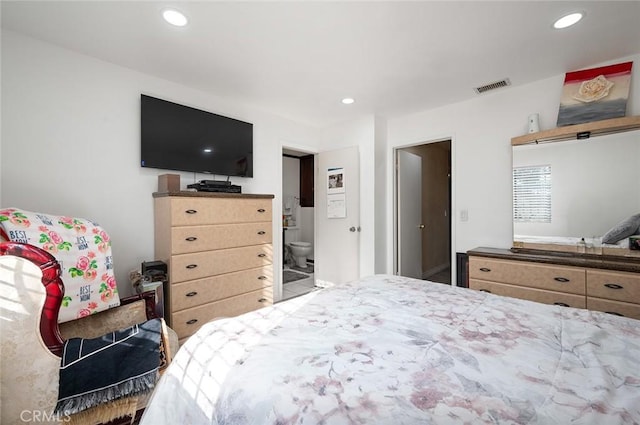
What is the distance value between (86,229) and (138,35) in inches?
56.0

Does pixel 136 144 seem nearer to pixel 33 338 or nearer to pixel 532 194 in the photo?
pixel 33 338

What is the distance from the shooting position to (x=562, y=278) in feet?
7.11

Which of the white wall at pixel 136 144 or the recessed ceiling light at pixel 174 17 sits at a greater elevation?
the recessed ceiling light at pixel 174 17

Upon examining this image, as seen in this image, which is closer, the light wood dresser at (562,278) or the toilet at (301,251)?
the light wood dresser at (562,278)

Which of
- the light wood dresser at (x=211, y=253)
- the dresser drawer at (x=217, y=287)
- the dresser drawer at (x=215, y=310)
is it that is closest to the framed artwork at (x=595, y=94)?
the light wood dresser at (x=211, y=253)

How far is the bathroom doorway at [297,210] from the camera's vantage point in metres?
5.62

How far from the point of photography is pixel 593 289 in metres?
2.05

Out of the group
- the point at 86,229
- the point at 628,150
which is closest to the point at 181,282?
the point at 86,229

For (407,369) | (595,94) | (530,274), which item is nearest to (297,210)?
(530,274)

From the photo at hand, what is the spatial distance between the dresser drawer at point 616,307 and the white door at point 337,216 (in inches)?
88.9

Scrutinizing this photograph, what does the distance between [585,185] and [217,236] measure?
343 cm

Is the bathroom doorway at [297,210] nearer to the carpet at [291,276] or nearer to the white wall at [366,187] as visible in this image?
the carpet at [291,276]

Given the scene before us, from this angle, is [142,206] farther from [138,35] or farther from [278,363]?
[278,363]

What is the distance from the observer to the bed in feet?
2.11
